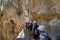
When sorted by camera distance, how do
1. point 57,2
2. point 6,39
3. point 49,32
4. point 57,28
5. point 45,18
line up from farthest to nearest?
point 6,39, point 45,18, point 57,2, point 49,32, point 57,28

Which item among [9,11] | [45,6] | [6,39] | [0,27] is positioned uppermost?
[45,6]

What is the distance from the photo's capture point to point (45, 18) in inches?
143

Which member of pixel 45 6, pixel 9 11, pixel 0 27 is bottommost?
pixel 0 27

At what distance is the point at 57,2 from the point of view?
3344mm

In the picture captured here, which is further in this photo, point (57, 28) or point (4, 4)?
point (4, 4)

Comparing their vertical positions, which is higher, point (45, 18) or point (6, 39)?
point (45, 18)

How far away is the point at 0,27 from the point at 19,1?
9.69ft

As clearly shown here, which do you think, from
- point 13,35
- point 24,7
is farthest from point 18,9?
point 13,35

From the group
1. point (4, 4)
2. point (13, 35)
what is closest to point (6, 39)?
point (13, 35)

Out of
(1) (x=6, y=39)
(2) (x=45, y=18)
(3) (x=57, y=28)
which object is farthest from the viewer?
(1) (x=6, y=39)

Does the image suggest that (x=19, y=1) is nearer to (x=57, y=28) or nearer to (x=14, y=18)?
(x=14, y=18)

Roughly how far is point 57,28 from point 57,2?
3.64ft

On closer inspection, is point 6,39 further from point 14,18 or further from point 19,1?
point 19,1

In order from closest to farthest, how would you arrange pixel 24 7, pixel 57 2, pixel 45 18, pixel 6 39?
pixel 57 2 < pixel 45 18 < pixel 24 7 < pixel 6 39
